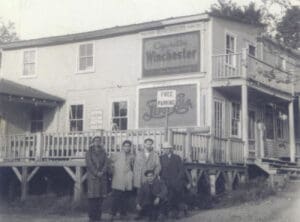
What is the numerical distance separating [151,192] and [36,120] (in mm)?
14369

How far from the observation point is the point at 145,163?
12.6 metres

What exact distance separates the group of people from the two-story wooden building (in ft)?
15.2

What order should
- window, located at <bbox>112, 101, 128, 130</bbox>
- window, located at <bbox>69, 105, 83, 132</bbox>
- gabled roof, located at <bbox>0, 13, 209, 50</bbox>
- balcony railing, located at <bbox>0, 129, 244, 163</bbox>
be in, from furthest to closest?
window, located at <bbox>69, 105, 83, 132</bbox>, window, located at <bbox>112, 101, 128, 130</bbox>, gabled roof, located at <bbox>0, 13, 209, 50</bbox>, balcony railing, located at <bbox>0, 129, 244, 163</bbox>

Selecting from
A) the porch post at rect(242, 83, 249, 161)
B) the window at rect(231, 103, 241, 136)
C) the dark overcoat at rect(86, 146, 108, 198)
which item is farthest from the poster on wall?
the dark overcoat at rect(86, 146, 108, 198)

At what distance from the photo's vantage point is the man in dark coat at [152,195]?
12.2 metres

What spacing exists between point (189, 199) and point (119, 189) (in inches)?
121

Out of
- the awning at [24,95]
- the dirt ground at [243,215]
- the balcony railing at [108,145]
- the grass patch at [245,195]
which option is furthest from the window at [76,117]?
the dirt ground at [243,215]

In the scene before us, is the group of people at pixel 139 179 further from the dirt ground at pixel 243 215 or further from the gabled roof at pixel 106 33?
the gabled roof at pixel 106 33

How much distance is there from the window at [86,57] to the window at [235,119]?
643cm

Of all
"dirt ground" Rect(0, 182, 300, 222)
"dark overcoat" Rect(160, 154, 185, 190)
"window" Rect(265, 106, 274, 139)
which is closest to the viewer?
"dark overcoat" Rect(160, 154, 185, 190)

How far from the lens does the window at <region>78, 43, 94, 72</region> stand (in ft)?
80.3

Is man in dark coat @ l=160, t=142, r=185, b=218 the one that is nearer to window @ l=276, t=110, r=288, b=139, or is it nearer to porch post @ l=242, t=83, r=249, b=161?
porch post @ l=242, t=83, r=249, b=161

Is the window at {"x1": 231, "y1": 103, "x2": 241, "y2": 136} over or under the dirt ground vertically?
over

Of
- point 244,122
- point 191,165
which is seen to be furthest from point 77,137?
point 244,122
